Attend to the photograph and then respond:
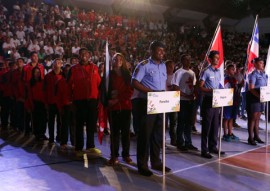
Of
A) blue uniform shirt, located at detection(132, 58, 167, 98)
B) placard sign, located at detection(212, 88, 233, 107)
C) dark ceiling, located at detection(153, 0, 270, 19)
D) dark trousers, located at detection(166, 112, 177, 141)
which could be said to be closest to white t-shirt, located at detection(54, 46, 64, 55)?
dark trousers, located at detection(166, 112, 177, 141)

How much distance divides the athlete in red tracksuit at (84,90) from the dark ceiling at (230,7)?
66.6 ft

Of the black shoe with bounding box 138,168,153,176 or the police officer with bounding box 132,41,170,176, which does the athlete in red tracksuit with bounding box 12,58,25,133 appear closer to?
the police officer with bounding box 132,41,170,176

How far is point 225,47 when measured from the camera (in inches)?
1013

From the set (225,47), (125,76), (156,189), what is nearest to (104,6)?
(225,47)

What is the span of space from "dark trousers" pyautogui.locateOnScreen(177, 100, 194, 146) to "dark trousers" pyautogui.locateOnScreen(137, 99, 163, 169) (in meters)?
1.53

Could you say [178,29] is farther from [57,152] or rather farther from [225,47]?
[57,152]

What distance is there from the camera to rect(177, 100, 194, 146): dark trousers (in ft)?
21.7

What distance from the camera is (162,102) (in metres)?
4.80

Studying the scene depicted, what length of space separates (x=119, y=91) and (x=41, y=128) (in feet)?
8.77

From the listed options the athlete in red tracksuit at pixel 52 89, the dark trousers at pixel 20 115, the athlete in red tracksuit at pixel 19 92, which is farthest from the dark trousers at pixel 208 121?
the dark trousers at pixel 20 115

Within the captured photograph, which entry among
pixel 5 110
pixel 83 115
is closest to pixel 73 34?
pixel 5 110

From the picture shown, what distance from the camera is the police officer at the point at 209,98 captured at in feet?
19.8

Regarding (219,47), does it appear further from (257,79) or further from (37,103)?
(37,103)

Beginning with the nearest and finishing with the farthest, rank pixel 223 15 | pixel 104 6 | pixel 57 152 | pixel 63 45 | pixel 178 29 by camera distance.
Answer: pixel 57 152
pixel 63 45
pixel 104 6
pixel 178 29
pixel 223 15
